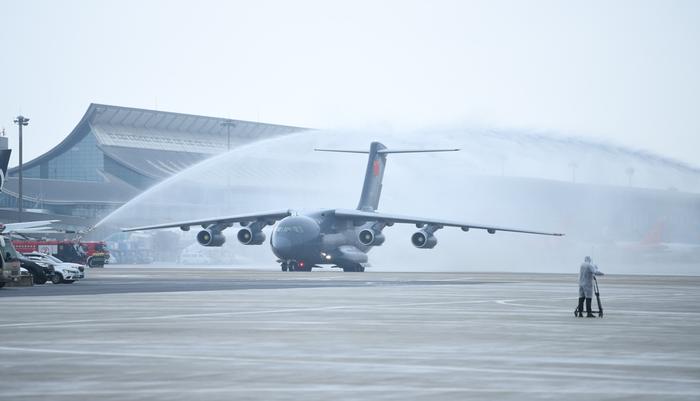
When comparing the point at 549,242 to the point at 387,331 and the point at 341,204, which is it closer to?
the point at 341,204

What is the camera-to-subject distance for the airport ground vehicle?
43438 mm

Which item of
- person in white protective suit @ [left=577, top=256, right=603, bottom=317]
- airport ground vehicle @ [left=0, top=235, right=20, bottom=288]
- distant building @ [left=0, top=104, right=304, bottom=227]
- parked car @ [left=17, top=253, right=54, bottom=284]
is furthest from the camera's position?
distant building @ [left=0, top=104, right=304, bottom=227]

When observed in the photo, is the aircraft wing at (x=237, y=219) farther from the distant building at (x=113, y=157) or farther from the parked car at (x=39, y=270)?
the distant building at (x=113, y=157)

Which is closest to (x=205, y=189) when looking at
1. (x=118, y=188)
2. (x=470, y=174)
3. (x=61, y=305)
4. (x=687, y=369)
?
(x=118, y=188)

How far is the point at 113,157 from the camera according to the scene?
145875mm

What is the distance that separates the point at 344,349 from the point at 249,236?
172ft

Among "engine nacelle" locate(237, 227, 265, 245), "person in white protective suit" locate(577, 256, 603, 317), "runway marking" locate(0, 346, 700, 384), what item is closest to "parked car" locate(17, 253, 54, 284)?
"engine nacelle" locate(237, 227, 265, 245)

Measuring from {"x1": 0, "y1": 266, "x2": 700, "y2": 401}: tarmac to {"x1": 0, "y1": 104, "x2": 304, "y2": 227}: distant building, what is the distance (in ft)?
339

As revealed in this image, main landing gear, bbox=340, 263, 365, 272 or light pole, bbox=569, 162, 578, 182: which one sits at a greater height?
light pole, bbox=569, 162, 578, 182

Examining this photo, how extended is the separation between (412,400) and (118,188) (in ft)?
430

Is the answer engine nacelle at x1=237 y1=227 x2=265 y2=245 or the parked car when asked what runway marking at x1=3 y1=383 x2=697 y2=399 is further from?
engine nacelle at x1=237 y1=227 x2=265 y2=245

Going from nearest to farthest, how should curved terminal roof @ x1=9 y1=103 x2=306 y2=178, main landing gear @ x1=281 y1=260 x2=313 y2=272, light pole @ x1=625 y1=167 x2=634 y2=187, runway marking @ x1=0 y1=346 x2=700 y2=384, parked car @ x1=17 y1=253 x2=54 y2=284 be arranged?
runway marking @ x1=0 y1=346 x2=700 y2=384, parked car @ x1=17 y1=253 x2=54 y2=284, light pole @ x1=625 y1=167 x2=634 y2=187, main landing gear @ x1=281 y1=260 x2=313 y2=272, curved terminal roof @ x1=9 y1=103 x2=306 y2=178

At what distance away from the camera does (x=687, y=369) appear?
16625mm

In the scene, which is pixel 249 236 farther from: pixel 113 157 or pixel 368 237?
pixel 113 157
